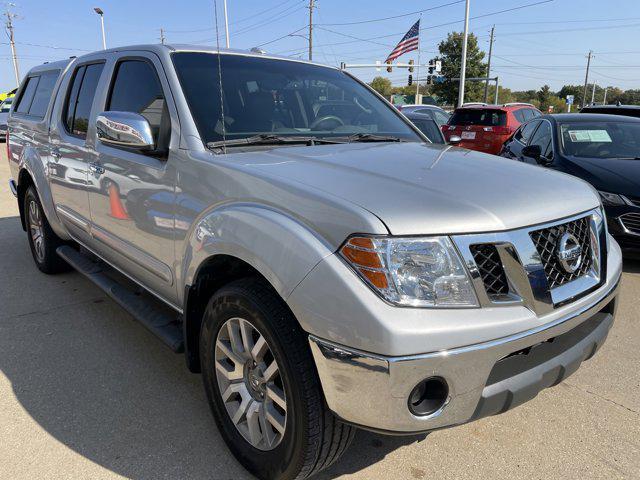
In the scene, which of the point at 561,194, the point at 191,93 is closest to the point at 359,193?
the point at 561,194

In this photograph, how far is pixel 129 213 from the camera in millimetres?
2922

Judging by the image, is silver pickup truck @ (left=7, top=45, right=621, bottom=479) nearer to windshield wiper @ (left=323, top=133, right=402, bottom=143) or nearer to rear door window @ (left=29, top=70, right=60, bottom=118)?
windshield wiper @ (left=323, top=133, right=402, bottom=143)

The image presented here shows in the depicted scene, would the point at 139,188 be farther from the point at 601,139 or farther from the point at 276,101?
the point at 601,139

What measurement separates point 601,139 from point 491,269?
17.1 feet

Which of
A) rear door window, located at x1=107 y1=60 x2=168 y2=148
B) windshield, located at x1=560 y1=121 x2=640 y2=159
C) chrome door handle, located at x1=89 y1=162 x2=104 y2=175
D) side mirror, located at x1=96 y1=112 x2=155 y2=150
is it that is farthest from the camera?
windshield, located at x1=560 y1=121 x2=640 y2=159

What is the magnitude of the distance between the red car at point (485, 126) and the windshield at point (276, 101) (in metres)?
8.70

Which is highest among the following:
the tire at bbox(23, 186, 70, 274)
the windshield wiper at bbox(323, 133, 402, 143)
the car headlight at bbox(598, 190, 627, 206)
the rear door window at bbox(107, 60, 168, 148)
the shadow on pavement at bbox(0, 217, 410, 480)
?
the rear door window at bbox(107, 60, 168, 148)

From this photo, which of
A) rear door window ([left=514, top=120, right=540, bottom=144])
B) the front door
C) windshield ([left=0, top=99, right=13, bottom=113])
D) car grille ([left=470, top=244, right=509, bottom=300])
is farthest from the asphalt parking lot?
windshield ([left=0, top=99, right=13, bottom=113])

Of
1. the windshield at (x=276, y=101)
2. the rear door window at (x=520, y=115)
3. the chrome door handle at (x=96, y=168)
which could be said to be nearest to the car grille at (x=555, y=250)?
the windshield at (x=276, y=101)

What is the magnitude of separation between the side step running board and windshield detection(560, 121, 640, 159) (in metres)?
4.80

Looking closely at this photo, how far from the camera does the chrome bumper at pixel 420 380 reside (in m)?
1.65

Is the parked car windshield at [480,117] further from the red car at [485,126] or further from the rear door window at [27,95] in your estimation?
the rear door window at [27,95]

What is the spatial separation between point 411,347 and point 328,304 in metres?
0.30

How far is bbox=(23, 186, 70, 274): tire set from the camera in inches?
184
